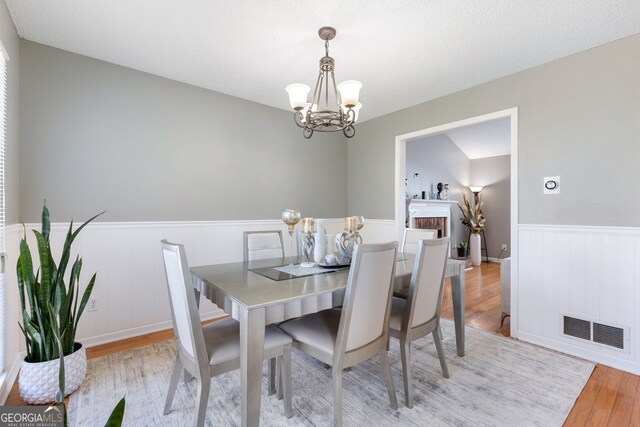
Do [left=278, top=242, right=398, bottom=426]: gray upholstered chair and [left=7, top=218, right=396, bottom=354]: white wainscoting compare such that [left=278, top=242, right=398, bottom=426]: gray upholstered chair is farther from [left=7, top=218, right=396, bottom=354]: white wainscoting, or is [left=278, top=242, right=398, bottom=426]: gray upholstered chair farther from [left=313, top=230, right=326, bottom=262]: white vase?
[left=7, top=218, right=396, bottom=354]: white wainscoting

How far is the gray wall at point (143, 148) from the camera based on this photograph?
238 centimetres

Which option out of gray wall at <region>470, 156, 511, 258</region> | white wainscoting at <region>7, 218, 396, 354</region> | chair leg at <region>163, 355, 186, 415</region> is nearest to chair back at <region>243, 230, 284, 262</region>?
white wainscoting at <region>7, 218, 396, 354</region>

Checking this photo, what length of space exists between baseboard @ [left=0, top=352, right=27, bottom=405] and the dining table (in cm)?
120

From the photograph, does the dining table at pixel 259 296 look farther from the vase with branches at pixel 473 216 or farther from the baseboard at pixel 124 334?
the vase with branches at pixel 473 216

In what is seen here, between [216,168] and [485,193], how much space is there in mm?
5985

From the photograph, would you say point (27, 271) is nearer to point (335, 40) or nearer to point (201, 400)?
point (201, 400)

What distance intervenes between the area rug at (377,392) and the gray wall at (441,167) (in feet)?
13.0

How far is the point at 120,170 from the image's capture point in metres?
2.71

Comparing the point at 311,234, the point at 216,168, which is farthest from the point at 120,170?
the point at 311,234

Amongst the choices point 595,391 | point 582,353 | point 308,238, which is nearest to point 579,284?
point 582,353

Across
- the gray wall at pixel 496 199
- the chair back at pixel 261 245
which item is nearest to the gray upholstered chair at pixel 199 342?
the chair back at pixel 261 245

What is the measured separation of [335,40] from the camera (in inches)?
90.4

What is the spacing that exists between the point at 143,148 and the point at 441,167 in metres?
5.54

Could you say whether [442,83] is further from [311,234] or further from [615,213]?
[311,234]
